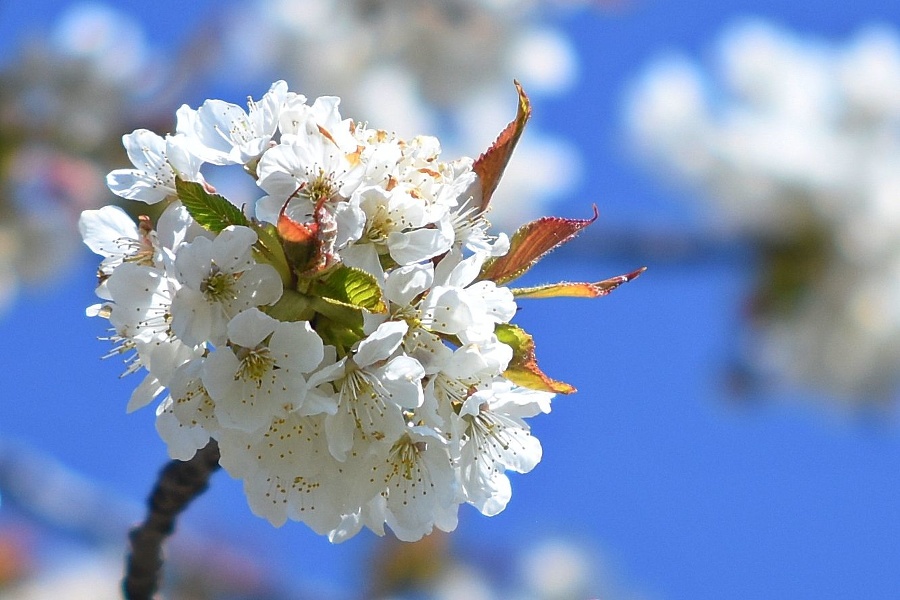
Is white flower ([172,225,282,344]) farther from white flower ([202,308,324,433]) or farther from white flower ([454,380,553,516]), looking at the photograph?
white flower ([454,380,553,516])

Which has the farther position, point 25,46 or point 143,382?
point 25,46

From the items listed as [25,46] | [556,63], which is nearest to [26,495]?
A: [25,46]

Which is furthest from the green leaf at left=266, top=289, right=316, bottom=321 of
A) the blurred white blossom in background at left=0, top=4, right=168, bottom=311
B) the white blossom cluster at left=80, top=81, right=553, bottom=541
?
the blurred white blossom in background at left=0, top=4, right=168, bottom=311

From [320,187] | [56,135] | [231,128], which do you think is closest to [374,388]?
[320,187]

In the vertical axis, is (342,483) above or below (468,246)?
below

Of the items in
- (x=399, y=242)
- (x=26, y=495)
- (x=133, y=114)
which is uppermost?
(x=133, y=114)

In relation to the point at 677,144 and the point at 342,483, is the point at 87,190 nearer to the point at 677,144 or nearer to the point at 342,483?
the point at 677,144

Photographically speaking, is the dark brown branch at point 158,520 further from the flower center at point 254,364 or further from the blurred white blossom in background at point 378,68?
the blurred white blossom in background at point 378,68


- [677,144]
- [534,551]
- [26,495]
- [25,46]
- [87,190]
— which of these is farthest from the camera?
[534,551]

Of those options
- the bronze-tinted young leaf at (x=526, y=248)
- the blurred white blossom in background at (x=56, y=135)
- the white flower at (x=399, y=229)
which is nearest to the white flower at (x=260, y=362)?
the white flower at (x=399, y=229)
